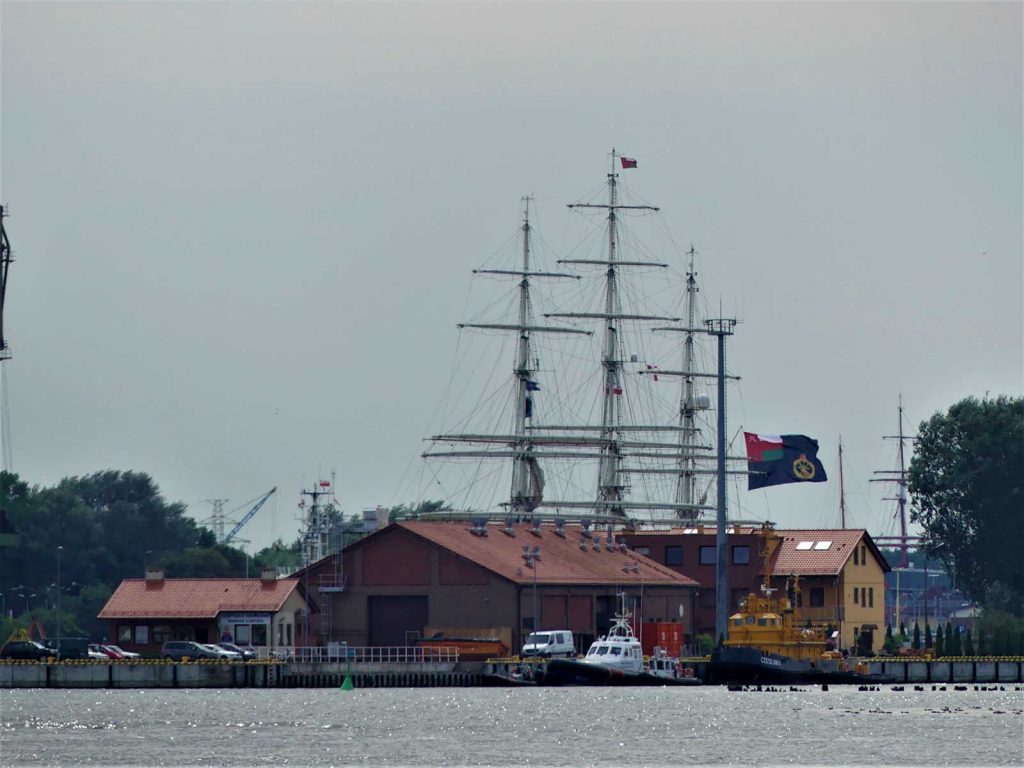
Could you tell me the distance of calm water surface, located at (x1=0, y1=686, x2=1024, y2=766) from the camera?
287ft

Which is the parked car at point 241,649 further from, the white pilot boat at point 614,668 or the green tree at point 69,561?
the green tree at point 69,561

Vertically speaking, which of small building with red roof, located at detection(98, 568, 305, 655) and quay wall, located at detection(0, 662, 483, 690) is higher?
small building with red roof, located at detection(98, 568, 305, 655)

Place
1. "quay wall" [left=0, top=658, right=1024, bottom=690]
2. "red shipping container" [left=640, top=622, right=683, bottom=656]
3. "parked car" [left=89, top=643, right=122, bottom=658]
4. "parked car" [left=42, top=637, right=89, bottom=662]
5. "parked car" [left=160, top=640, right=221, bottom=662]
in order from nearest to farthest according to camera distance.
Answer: "quay wall" [left=0, top=658, right=1024, bottom=690] → "parked car" [left=160, top=640, right=221, bottom=662] → "parked car" [left=42, top=637, right=89, bottom=662] → "parked car" [left=89, top=643, right=122, bottom=658] → "red shipping container" [left=640, top=622, right=683, bottom=656]

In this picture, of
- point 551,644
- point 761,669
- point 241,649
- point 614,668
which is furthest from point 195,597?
point 761,669

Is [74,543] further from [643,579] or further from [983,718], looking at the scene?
[983,718]

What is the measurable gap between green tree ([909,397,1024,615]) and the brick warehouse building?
4795 cm

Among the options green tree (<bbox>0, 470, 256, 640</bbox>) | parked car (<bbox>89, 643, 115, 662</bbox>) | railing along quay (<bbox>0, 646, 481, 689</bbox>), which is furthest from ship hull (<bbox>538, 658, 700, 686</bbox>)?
green tree (<bbox>0, 470, 256, 640</bbox>)

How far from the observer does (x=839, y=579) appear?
15600 cm

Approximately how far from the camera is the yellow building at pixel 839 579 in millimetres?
155750

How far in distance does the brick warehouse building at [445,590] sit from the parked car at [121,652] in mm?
8675

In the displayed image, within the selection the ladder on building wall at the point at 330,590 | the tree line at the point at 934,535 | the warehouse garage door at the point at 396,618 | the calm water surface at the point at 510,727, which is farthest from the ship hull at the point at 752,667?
the tree line at the point at 934,535

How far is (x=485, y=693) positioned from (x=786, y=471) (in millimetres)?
22333

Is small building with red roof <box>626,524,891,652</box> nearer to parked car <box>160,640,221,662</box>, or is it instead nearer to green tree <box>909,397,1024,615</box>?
green tree <box>909,397,1024,615</box>

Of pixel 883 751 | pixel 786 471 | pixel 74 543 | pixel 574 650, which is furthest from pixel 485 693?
pixel 74 543
